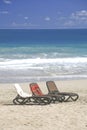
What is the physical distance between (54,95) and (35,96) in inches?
25.5

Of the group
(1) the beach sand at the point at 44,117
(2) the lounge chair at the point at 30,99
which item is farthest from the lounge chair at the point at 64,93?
(2) the lounge chair at the point at 30,99

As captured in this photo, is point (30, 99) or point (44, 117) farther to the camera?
point (30, 99)

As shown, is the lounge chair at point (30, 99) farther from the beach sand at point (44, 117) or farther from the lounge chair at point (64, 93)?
the lounge chair at point (64, 93)

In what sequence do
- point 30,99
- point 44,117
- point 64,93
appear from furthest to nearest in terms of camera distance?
1. point 64,93
2. point 30,99
3. point 44,117

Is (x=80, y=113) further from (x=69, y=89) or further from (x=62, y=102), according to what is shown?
(x=69, y=89)

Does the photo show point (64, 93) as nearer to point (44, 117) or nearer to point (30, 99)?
point (30, 99)

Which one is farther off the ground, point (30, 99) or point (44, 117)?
point (44, 117)

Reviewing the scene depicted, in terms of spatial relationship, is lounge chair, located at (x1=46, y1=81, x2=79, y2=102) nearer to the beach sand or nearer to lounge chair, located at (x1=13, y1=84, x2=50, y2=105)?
the beach sand

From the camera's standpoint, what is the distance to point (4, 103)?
13508mm

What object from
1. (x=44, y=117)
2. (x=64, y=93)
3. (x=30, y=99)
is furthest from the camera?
(x=64, y=93)

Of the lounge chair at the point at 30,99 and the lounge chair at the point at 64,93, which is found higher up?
the lounge chair at the point at 30,99

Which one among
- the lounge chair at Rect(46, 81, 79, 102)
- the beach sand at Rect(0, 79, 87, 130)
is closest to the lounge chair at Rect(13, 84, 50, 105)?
the beach sand at Rect(0, 79, 87, 130)

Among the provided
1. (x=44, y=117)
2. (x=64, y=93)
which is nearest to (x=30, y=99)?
(x=64, y=93)

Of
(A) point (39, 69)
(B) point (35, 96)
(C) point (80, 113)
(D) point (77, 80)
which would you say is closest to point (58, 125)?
(C) point (80, 113)
